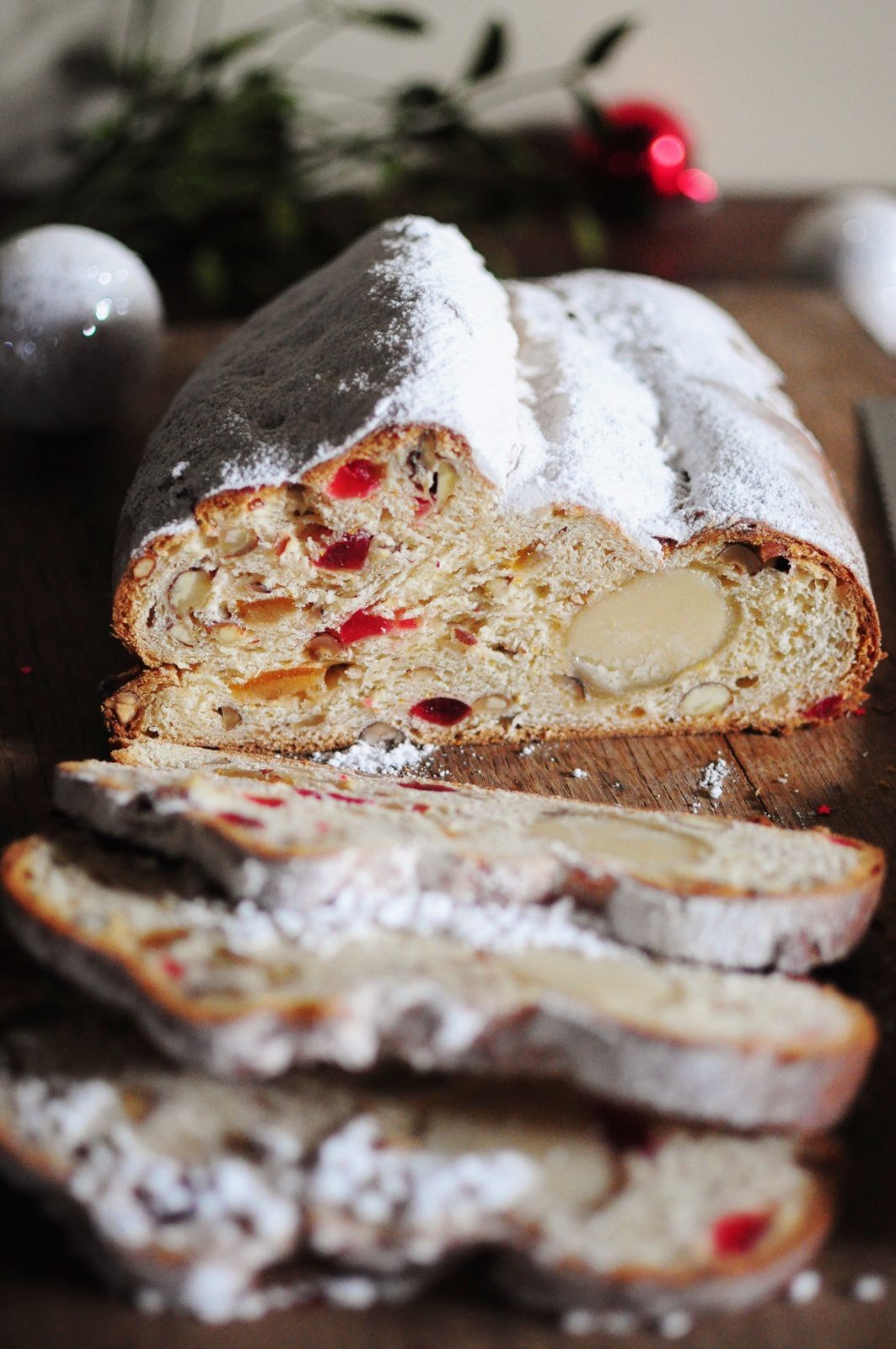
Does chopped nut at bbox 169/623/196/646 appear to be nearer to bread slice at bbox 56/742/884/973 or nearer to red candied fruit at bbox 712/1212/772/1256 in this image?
bread slice at bbox 56/742/884/973

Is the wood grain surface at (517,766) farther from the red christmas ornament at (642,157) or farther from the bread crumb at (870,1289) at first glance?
the red christmas ornament at (642,157)

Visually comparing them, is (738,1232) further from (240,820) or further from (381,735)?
(381,735)

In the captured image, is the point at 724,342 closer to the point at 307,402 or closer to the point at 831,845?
the point at 307,402

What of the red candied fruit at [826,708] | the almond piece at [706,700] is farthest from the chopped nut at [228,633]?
the red candied fruit at [826,708]

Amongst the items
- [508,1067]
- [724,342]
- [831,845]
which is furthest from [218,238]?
[508,1067]

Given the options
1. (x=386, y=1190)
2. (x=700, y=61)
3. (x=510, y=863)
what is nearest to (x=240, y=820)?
(x=510, y=863)
